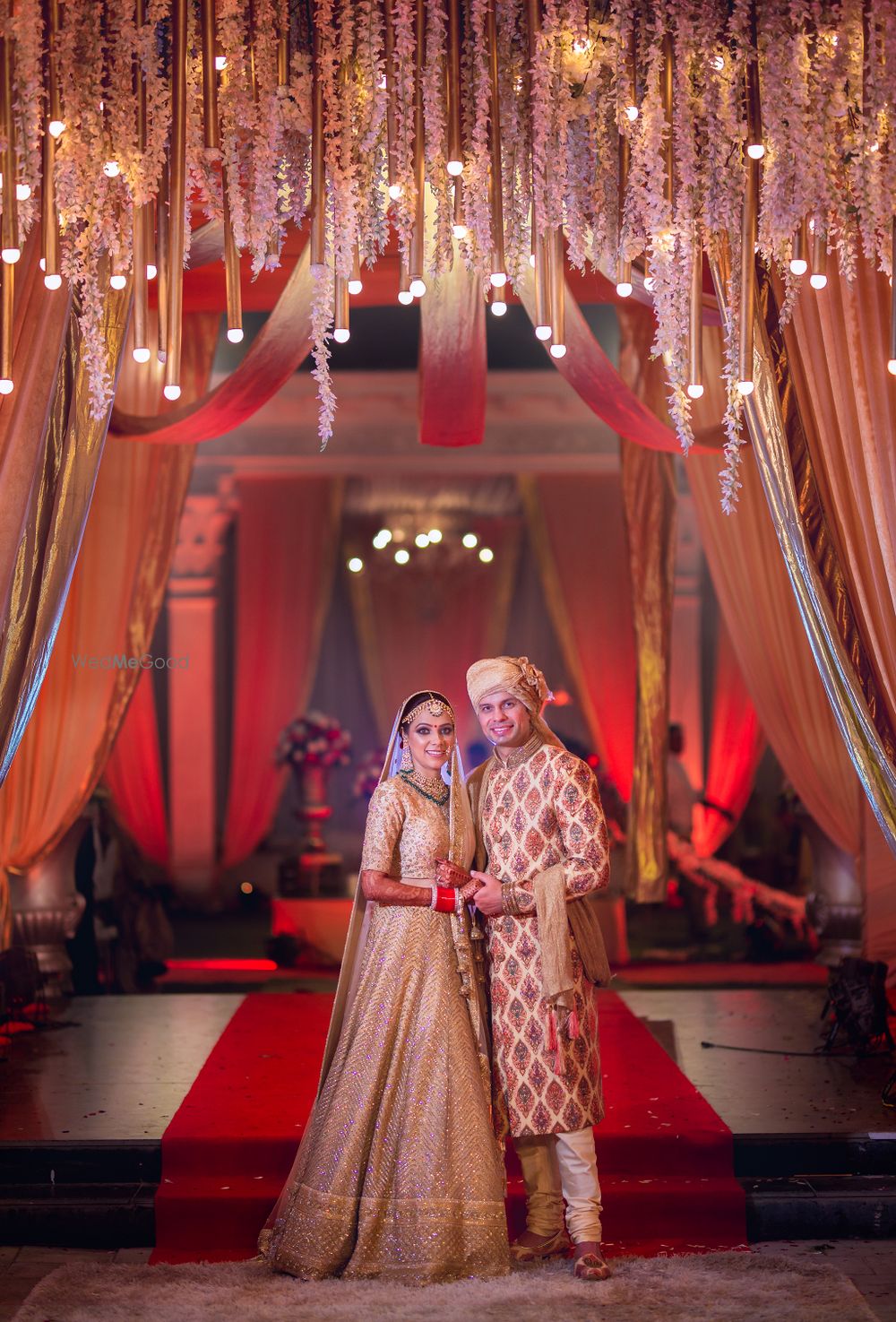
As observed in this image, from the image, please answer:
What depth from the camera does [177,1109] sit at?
4281 mm

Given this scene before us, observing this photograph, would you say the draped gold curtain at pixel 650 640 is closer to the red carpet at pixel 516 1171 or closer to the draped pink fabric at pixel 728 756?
the draped pink fabric at pixel 728 756

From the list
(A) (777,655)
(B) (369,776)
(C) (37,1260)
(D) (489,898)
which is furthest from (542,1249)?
(B) (369,776)

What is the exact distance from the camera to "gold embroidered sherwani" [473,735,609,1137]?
3.37 m

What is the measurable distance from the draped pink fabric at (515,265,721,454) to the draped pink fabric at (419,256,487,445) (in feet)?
1.00

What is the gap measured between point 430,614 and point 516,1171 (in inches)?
236

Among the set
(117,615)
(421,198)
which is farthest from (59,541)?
(117,615)

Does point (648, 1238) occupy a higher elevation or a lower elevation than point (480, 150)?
lower

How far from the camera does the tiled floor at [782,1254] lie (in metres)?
3.32

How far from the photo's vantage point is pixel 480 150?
139 inches

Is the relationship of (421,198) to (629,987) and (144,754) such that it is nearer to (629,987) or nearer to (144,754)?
(629,987)

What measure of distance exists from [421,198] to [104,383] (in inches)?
40.7

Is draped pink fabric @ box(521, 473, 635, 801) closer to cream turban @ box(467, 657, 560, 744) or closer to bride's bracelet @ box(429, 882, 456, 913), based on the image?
cream turban @ box(467, 657, 560, 744)

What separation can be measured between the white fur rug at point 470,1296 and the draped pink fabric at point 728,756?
4.97 m

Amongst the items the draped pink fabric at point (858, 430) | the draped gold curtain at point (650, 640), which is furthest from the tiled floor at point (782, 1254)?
the draped gold curtain at point (650, 640)
